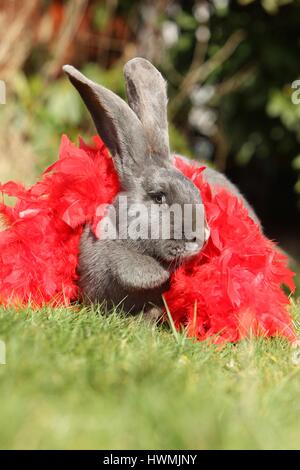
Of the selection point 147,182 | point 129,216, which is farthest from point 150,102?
point 129,216

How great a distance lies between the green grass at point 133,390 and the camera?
1711 mm

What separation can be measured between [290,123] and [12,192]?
13.1 feet

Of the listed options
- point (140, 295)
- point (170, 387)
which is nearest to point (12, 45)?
point (140, 295)

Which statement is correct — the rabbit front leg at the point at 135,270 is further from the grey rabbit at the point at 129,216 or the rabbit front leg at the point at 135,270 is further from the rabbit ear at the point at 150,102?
the rabbit ear at the point at 150,102

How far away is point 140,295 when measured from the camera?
126 inches

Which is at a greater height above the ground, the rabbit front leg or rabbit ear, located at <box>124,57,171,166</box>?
rabbit ear, located at <box>124,57,171,166</box>

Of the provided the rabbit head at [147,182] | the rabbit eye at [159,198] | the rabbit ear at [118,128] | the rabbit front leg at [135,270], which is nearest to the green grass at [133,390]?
the rabbit front leg at [135,270]

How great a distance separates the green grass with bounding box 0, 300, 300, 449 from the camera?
171cm

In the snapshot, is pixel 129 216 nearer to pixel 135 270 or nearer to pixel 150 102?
pixel 135 270

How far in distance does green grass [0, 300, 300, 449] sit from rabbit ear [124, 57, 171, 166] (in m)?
1.00

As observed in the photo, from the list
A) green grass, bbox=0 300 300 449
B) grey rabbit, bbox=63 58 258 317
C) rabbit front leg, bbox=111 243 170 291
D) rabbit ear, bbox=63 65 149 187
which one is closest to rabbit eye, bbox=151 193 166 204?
grey rabbit, bbox=63 58 258 317

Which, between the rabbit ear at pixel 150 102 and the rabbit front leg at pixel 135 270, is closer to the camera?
the rabbit front leg at pixel 135 270

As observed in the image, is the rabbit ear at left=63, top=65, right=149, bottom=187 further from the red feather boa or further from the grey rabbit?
the red feather boa

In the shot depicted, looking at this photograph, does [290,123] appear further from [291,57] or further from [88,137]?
[88,137]
